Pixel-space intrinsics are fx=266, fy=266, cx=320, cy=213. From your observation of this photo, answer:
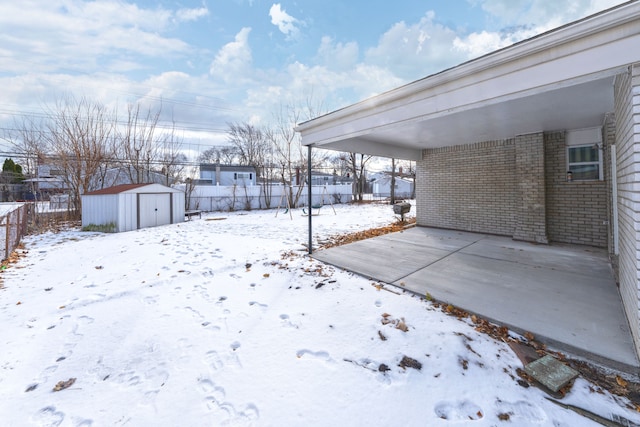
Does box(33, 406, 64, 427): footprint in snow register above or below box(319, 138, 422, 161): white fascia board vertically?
below

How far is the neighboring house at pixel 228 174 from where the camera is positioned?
101 ft

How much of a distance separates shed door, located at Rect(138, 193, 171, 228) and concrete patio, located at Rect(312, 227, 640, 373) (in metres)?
7.49

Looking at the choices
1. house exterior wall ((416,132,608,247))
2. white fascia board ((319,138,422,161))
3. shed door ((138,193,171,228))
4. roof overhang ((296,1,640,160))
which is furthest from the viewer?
shed door ((138,193,171,228))

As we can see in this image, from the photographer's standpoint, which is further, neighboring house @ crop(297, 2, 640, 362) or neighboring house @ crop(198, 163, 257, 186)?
neighboring house @ crop(198, 163, 257, 186)

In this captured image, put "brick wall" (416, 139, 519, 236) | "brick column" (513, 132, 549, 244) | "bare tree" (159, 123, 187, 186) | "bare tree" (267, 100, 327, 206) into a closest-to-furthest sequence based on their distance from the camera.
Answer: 1. "brick column" (513, 132, 549, 244)
2. "brick wall" (416, 139, 519, 236)
3. "bare tree" (159, 123, 187, 186)
4. "bare tree" (267, 100, 327, 206)

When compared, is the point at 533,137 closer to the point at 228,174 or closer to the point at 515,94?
the point at 515,94

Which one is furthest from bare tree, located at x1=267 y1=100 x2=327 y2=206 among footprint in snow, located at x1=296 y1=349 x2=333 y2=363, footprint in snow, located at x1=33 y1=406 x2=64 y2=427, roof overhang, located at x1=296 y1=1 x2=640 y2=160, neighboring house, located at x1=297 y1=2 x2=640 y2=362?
footprint in snow, located at x1=33 y1=406 x2=64 y2=427

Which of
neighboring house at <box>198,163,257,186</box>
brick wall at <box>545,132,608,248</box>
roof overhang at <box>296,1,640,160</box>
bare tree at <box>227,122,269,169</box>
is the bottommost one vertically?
brick wall at <box>545,132,608,248</box>

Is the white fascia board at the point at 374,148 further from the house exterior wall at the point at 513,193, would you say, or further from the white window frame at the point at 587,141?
the white window frame at the point at 587,141

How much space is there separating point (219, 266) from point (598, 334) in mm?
4841

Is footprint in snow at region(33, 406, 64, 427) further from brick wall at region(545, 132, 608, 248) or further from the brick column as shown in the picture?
brick wall at region(545, 132, 608, 248)

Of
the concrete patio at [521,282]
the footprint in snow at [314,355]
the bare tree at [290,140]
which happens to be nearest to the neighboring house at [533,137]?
the concrete patio at [521,282]

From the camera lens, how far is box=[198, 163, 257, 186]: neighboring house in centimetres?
3090

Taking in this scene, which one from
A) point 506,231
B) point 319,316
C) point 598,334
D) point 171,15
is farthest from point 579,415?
point 171,15
